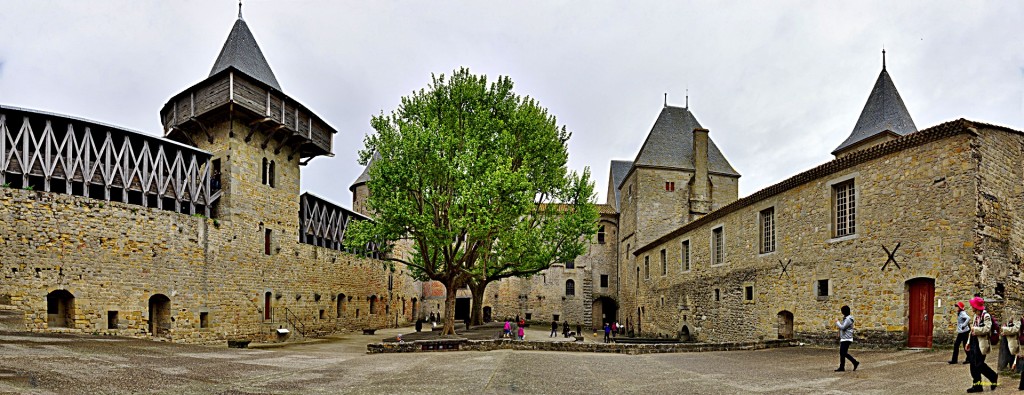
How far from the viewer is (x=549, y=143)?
81.0 feet

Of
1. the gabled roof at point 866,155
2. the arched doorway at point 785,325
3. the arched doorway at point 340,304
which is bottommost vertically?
the arched doorway at point 340,304

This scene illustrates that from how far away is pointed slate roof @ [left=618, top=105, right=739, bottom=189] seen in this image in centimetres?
3834

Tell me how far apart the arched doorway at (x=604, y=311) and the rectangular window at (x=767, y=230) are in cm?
2453

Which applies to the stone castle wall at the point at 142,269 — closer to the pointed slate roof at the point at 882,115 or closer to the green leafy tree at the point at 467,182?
the green leafy tree at the point at 467,182

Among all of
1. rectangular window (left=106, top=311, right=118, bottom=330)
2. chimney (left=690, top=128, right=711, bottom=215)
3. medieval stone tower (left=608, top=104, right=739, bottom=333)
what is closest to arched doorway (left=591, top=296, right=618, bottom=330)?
medieval stone tower (left=608, top=104, right=739, bottom=333)

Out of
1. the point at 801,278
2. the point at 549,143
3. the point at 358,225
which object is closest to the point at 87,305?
the point at 358,225

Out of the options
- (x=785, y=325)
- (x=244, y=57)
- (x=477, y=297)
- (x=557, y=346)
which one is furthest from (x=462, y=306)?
(x=785, y=325)

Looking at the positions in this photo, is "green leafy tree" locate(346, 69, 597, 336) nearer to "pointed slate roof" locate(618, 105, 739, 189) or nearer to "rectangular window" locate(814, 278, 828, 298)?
"rectangular window" locate(814, 278, 828, 298)

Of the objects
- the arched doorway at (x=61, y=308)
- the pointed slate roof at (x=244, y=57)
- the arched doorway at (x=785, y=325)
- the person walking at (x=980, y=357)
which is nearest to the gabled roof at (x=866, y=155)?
the arched doorway at (x=785, y=325)

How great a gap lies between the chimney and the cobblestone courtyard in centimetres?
2372

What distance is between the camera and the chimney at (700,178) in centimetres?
3794

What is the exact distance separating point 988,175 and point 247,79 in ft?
72.4

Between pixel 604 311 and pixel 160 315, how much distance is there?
31.7 metres

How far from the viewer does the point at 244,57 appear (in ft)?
78.4
